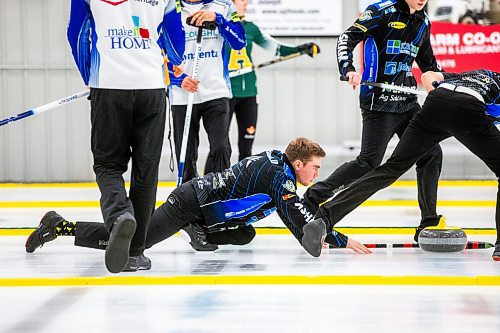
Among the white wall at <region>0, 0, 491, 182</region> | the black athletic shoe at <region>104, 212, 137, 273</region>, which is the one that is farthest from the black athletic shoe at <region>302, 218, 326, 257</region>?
the white wall at <region>0, 0, 491, 182</region>

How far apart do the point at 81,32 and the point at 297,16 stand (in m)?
6.97

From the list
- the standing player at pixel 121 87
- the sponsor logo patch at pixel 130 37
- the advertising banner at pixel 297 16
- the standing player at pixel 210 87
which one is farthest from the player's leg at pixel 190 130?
the advertising banner at pixel 297 16

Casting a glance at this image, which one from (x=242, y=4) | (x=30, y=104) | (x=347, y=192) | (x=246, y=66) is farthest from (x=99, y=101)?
(x=30, y=104)

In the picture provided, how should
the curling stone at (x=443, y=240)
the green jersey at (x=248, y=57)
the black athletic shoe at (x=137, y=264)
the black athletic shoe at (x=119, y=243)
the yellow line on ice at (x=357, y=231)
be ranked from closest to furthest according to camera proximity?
the black athletic shoe at (x=119, y=243) → the black athletic shoe at (x=137, y=264) → the curling stone at (x=443, y=240) → the yellow line on ice at (x=357, y=231) → the green jersey at (x=248, y=57)

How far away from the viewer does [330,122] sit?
11445 mm

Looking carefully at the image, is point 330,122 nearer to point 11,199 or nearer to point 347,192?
point 11,199

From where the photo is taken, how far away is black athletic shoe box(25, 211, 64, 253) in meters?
5.25

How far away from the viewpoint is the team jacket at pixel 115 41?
4.34 metres

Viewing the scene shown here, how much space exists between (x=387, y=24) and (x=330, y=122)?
582 cm

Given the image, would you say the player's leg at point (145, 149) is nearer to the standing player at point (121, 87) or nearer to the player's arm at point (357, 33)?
the standing player at point (121, 87)

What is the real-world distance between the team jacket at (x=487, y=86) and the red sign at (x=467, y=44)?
599cm

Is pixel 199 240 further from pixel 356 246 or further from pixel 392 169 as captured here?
pixel 392 169

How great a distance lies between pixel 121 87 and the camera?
4352mm

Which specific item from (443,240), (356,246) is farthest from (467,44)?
(356,246)
